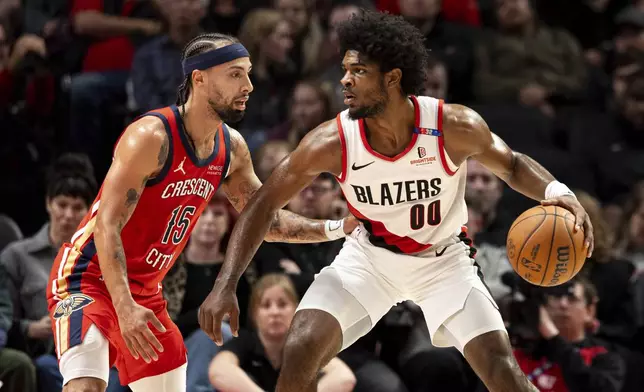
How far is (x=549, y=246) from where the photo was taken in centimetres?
528

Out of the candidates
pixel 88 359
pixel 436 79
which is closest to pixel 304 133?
pixel 436 79

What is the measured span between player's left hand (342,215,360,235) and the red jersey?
0.77m

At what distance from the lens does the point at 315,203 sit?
782cm

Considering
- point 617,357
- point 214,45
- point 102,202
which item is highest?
point 214,45

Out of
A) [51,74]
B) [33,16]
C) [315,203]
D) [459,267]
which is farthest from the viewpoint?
[33,16]

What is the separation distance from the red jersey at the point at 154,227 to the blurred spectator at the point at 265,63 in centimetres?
382

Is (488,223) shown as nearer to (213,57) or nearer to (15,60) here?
(213,57)

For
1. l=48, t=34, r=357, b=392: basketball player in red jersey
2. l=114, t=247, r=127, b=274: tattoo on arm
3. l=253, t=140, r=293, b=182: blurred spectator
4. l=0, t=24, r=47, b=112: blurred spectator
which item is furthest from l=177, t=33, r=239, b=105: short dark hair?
l=0, t=24, r=47, b=112: blurred spectator

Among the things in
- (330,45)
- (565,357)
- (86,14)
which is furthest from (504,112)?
(86,14)

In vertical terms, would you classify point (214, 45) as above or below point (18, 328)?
above

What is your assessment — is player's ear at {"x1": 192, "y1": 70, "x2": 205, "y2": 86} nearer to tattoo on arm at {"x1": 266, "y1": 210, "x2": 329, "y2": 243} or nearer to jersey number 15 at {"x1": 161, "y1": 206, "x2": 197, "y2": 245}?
jersey number 15 at {"x1": 161, "y1": 206, "x2": 197, "y2": 245}

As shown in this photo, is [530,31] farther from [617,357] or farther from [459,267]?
[459,267]

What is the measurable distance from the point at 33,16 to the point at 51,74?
917mm

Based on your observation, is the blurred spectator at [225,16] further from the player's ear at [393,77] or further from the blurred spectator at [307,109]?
the player's ear at [393,77]
